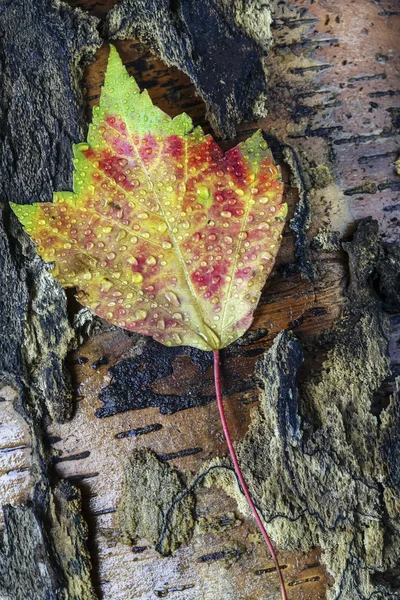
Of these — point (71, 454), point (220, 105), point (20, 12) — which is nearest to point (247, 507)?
point (71, 454)

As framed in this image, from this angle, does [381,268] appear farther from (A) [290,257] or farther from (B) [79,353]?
(B) [79,353]

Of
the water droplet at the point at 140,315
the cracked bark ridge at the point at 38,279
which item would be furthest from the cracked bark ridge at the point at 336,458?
the cracked bark ridge at the point at 38,279

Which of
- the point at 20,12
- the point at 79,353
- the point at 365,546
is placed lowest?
the point at 365,546

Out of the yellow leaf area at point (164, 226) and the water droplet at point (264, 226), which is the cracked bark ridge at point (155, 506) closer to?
the yellow leaf area at point (164, 226)

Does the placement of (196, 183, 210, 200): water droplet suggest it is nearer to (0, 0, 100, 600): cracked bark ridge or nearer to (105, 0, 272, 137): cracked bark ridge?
(105, 0, 272, 137): cracked bark ridge

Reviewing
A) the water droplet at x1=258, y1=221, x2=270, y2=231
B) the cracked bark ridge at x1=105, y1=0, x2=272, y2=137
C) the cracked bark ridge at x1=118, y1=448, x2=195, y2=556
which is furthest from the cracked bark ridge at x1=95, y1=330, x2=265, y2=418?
the cracked bark ridge at x1=105, y1=0, x2=272, y2=137

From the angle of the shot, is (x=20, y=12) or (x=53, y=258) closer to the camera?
(x=53, y=258)
